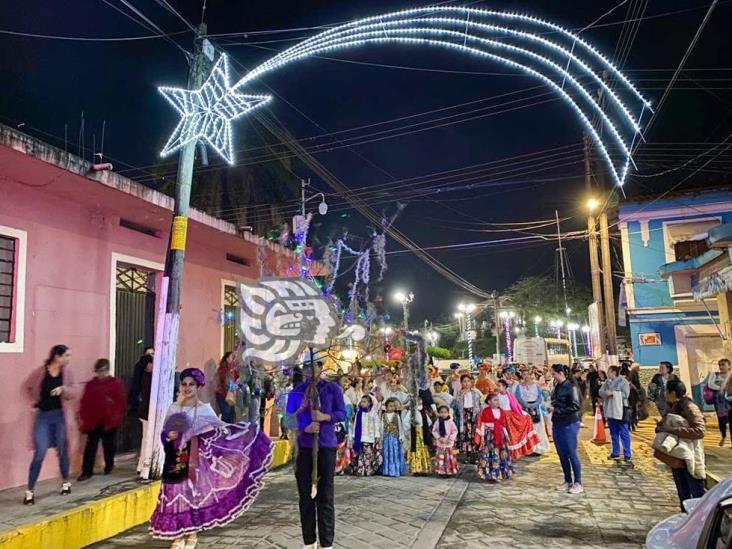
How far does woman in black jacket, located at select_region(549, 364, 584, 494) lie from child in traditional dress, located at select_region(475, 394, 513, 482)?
1083mm

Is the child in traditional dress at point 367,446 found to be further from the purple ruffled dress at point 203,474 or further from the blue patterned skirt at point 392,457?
the purple ruffled dress at point 203,474

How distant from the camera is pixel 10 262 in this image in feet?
23.9

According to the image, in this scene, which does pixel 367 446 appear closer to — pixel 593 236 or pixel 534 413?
pixel 534 413

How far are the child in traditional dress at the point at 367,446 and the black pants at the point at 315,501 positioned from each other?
4.05m

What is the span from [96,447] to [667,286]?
2002 cm

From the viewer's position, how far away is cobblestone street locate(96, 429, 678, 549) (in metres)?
5.66

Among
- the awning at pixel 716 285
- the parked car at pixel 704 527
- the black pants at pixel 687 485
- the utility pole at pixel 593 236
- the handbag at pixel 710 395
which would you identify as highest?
the utility pole at pixel 593 236

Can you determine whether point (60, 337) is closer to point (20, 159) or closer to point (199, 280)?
point (20, 159)

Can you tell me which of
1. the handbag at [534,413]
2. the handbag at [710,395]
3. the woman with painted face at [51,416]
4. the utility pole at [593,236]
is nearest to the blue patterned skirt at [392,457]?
the handbag at [534,413]

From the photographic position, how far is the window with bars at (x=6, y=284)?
7160 mm

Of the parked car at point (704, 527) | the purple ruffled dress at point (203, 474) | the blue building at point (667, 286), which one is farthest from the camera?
the blue building at point (667, 286)

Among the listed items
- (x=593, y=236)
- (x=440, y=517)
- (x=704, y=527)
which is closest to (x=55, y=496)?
(x=440, y=517)

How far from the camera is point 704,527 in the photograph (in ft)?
8.76

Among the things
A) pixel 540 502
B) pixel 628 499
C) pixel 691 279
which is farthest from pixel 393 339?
pixel 691 279
